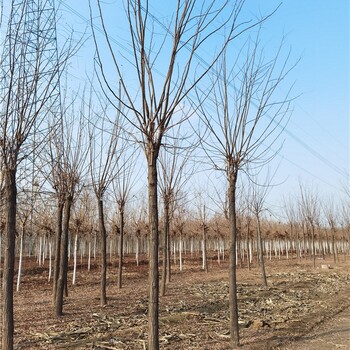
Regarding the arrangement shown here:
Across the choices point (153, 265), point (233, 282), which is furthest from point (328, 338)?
point (153, 265)

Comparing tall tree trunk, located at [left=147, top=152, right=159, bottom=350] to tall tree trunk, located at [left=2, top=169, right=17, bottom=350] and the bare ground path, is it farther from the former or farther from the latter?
the bare ground path

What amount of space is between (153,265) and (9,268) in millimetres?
1796

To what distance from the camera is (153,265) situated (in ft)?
12.9

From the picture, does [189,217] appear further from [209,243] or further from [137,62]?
[137,62]

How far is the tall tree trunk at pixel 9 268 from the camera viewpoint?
4.21 meters

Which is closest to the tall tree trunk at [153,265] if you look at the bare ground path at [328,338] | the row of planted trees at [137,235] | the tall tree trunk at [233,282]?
the tall tree trunk at [233,282]

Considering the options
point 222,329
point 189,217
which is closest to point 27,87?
point 222,329

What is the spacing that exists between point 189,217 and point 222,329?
1124 inches

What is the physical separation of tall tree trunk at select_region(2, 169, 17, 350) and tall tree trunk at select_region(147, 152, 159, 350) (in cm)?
171

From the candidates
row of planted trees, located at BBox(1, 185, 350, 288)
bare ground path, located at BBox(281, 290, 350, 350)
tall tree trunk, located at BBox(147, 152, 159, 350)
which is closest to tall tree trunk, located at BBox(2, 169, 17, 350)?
tall tree trunk, located at BBox(147, 152, 159, 350)

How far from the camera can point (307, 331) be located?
245 inches

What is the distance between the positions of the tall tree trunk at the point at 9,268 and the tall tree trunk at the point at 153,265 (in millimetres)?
1710

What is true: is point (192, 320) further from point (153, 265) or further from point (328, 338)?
point (153, 265)

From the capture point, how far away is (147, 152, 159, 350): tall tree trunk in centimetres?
379
